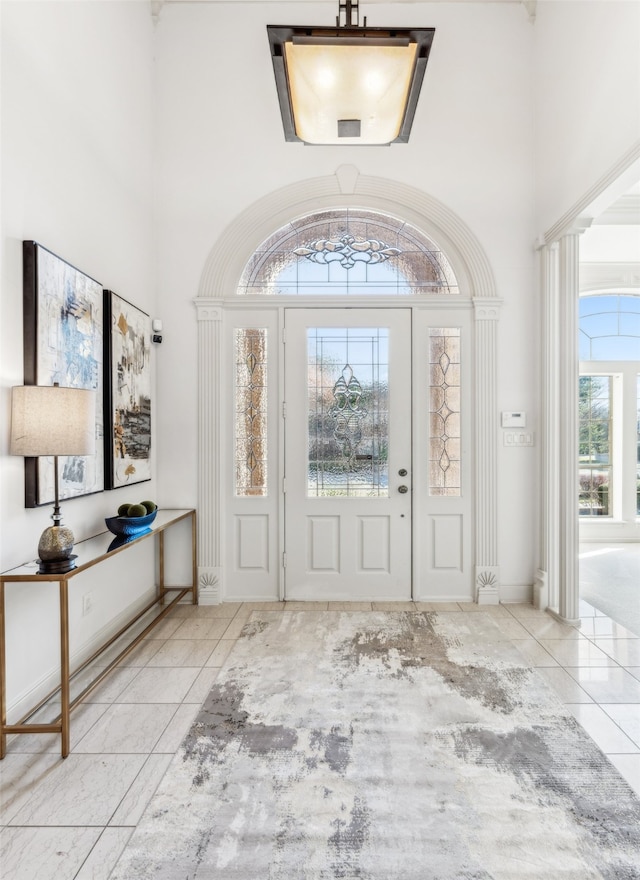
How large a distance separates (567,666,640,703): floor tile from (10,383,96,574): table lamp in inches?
107

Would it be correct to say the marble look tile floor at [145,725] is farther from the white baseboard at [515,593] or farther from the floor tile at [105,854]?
the white baseboard at [515,593]

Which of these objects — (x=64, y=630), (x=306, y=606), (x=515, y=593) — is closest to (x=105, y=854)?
(x=64, y=630)

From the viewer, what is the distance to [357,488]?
164 inches

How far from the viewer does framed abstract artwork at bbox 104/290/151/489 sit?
10.6ft

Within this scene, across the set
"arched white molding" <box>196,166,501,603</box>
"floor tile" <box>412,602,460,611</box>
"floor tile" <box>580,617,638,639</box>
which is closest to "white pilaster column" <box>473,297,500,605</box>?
"arched white molding" <box>196,166,501,603</box>

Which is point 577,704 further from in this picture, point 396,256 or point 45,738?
point 396,256

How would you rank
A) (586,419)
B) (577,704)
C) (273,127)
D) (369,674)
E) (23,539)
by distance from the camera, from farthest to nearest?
(586,419), (273,127), (369,674), (577,704), (23,539)

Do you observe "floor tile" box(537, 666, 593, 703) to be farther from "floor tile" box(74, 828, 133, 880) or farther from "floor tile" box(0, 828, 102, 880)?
"floor tile" box(0, 828, 102, 880)

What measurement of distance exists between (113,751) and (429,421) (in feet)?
9.95

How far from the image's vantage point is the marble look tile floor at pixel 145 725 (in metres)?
1.76

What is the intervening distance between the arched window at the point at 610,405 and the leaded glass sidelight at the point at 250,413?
14.6ft

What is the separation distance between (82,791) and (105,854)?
369mm

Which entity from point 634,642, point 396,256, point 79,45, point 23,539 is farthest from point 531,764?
point 79,45

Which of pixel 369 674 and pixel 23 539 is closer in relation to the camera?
pixel 23 539
